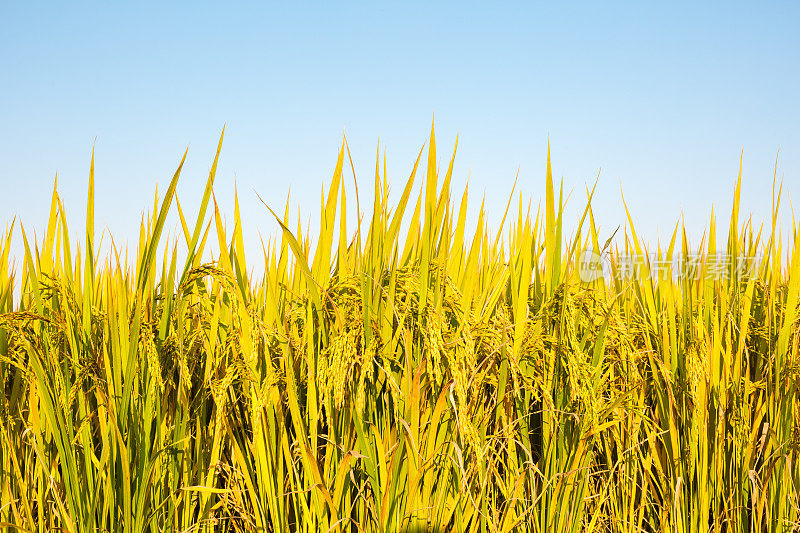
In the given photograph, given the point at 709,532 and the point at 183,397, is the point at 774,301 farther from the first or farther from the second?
the point at 183,397

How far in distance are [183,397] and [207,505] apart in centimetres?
42

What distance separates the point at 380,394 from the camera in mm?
2002

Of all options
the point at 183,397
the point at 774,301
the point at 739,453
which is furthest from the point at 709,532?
the point at 183,397

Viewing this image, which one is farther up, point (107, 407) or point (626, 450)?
point (107, 407)

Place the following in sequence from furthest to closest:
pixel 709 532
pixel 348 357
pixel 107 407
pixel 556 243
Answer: pixel 709 532
pixel 556 243
pixel 107 407
pixel 348 357

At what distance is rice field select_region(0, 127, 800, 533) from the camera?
76.9 inches

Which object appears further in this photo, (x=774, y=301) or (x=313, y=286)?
(x=774, y=301)

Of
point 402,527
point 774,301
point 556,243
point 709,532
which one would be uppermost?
point 556,243

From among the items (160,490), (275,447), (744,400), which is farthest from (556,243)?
(160,490)

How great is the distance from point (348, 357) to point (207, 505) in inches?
32.8

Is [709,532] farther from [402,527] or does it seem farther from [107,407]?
[107,407]

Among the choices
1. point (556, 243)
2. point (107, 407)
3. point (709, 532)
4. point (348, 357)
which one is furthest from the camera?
point (709, 532)

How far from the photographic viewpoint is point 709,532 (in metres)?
2.46

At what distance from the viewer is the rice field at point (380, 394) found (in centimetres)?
195
